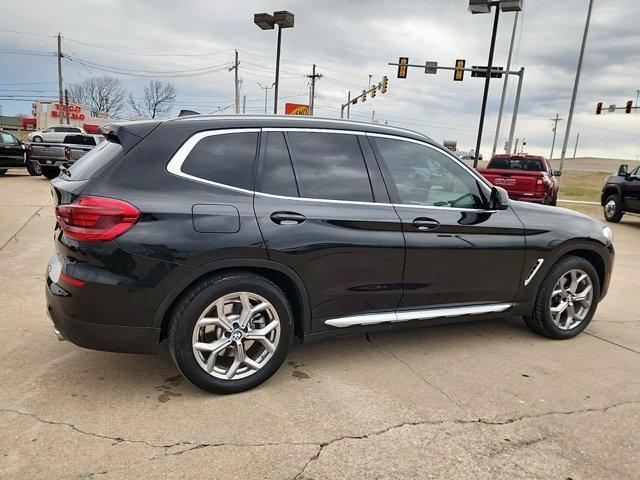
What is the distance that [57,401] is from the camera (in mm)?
3027

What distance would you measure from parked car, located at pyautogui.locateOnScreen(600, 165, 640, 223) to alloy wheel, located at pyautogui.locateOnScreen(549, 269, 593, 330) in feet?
33.7

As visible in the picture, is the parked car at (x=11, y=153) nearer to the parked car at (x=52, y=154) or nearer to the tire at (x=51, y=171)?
the parked car at (x=52, y=154)

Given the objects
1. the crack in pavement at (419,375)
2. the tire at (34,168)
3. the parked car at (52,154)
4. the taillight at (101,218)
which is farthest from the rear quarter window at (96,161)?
the tire at (34,168)

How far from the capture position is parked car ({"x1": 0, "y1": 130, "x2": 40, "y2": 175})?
1817 centimetres

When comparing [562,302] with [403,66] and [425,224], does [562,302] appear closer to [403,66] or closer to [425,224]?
[425,224]

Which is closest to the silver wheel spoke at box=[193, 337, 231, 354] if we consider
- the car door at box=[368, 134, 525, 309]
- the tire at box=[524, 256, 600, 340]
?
the car door at box=[368, 134, 525, 309]

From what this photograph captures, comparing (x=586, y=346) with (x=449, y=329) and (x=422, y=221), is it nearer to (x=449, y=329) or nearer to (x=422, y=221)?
(x=449, y=329)

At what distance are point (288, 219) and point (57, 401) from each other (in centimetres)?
179

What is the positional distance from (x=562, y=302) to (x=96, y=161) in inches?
154

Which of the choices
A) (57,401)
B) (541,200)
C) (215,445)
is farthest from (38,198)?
(541,200)

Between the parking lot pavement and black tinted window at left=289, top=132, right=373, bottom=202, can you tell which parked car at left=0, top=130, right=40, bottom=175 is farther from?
black tinted window at left=289, top=132, right=373, bottom=202

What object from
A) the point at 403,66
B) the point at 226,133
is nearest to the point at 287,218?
the point at 226,133

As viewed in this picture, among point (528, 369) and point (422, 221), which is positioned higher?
point (422, 221)

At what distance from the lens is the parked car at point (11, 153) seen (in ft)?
59.6
